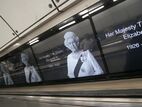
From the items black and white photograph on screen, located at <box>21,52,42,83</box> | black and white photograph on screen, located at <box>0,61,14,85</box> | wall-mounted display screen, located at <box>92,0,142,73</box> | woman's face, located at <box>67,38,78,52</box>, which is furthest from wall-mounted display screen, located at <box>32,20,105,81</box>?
black and white photograph on screen, located at <box>0,61,14,85</box>

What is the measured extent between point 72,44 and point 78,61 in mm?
230

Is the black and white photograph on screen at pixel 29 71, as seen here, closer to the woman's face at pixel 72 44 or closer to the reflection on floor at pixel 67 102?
the reflection on floor at pixel 67 102

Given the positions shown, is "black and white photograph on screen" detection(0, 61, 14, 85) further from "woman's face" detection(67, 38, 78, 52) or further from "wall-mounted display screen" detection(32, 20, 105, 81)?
"woman's face" detection(67, 38, 78, 52)

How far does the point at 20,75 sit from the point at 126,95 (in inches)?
126

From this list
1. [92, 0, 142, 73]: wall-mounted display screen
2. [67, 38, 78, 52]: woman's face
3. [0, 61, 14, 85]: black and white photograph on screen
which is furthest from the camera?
[0, 61, 14, 85]: black and white photograph on screen

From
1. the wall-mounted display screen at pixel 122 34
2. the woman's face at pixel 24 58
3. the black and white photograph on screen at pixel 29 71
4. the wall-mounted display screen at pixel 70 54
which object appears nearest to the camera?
the wall-mounted display screen at pixel 122 34

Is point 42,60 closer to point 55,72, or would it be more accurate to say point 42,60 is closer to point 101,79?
point 55,72

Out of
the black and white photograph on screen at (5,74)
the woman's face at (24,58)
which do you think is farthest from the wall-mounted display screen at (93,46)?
the black and white photograph on screen at (5,74)

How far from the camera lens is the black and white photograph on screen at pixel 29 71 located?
14.4 ft

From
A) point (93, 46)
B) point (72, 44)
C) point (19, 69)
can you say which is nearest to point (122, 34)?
point (93, 46)

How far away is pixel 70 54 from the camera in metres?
3.29

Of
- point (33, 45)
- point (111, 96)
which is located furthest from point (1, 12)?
point (111, 96)

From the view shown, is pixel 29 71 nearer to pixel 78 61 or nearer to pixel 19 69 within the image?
pixel 19 69

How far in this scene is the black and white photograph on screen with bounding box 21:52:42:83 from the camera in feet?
14.4
